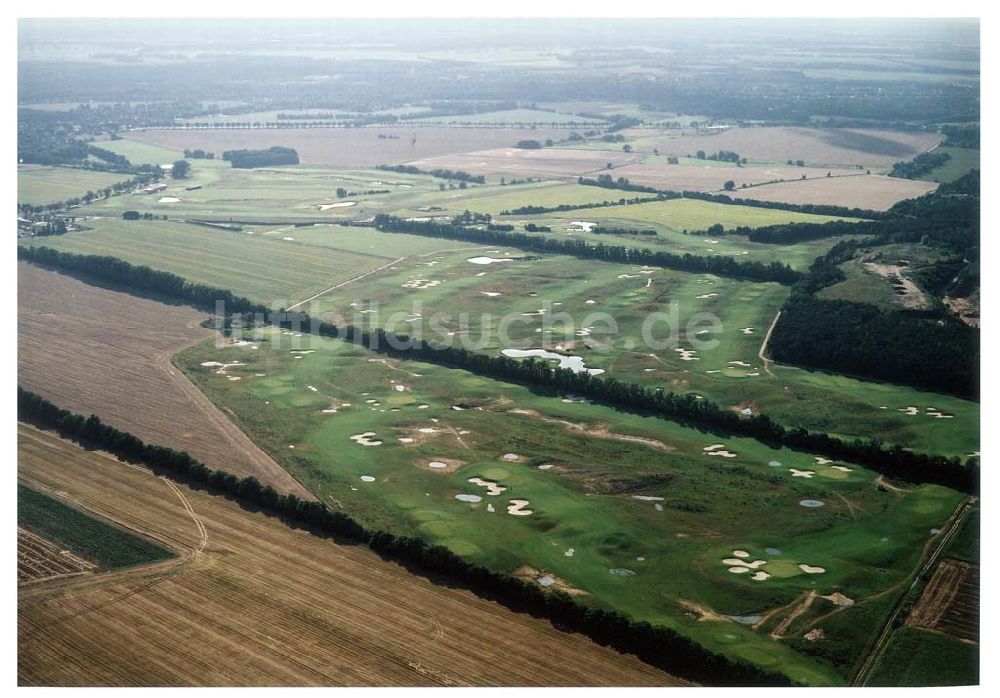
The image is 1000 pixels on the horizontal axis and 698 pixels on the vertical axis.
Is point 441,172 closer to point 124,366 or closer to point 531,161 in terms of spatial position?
point 531,161

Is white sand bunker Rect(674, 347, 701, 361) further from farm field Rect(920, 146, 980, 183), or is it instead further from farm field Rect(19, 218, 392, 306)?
farm field Rect(920, 146, 980, 183)

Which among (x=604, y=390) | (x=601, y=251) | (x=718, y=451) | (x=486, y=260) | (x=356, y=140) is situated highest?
(x=356, y=140)

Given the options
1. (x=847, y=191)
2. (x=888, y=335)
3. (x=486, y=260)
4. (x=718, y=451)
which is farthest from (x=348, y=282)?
(x=847, y=191)

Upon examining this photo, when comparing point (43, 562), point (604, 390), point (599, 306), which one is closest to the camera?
point (43, 562)

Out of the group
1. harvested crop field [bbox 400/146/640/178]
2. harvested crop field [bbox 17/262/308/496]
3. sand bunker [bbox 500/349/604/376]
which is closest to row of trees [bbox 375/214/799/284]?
sand bunker [bbox 500/349/604/376]

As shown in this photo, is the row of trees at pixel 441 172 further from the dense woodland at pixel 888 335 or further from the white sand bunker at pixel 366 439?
the white sand bunker at pixel 366 439

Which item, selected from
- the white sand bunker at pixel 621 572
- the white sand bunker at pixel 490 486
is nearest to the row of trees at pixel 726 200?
the white sand bunker at pixel 490 486
